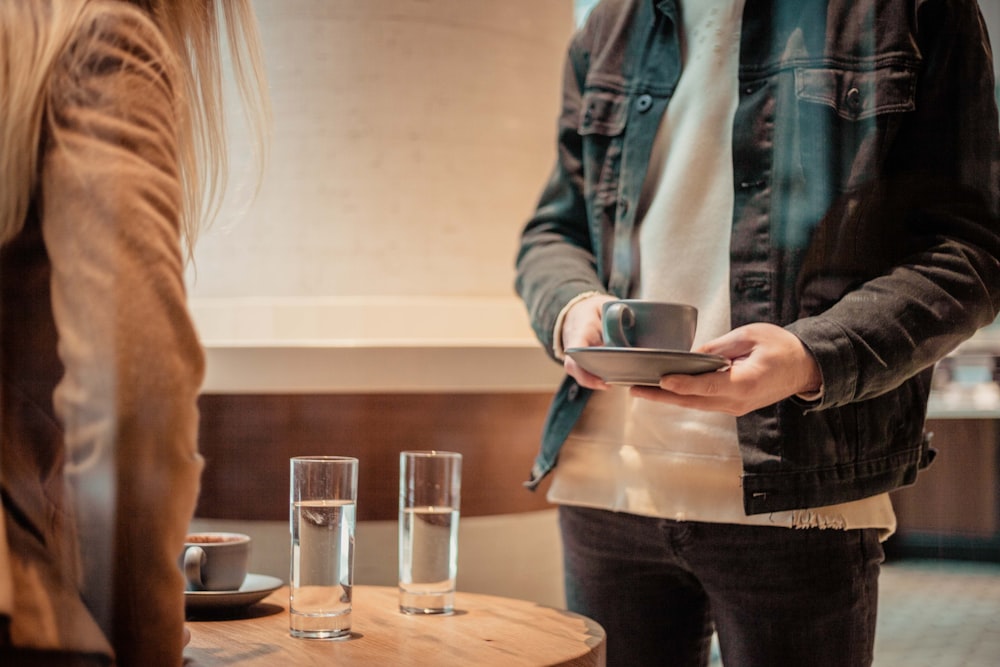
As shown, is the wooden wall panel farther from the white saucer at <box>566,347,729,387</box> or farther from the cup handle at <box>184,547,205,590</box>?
the white saucer at <box>566,347,729,387</box>

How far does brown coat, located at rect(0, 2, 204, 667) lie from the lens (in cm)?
61

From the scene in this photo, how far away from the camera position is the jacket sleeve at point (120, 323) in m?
0.61

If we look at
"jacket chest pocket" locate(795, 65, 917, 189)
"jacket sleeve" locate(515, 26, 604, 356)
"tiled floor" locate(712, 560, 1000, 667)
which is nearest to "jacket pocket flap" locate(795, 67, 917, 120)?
"jacket chest pocket" locate(795, 65, 917, 189)

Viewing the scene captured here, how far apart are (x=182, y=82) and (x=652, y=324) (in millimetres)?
491

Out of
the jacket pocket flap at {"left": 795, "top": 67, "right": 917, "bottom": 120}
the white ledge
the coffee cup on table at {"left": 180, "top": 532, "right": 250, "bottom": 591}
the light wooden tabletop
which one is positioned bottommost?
the light wooden tabletop

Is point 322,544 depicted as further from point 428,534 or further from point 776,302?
point 776,302

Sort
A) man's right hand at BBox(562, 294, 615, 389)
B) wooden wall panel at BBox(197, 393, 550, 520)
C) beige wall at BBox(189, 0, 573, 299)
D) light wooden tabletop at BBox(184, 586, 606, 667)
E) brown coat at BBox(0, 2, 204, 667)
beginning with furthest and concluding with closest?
beige wall at BBox(189, 0, 573, 299), wooden wall panel at BBox(197, 393, 550, 520), man's right hand at BBox(562, 294, 615, 389), light wooden tabletop at BBox(184, 586, 606, 667), brown coat at BBox(0, 2, 204, 667)

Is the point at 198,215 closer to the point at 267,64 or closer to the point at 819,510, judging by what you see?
the point at 267,64

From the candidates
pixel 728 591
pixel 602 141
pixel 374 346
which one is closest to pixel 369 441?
pixel 374 346

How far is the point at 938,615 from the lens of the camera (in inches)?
40.4

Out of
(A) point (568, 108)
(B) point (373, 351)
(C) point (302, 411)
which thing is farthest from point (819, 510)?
(B) point (373, 351)

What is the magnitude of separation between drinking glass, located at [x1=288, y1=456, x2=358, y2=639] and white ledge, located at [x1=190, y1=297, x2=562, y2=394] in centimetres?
42

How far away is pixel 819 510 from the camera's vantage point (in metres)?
1.05

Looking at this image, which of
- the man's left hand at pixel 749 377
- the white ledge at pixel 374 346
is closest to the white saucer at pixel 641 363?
the man's left hand at pixel 749 377
